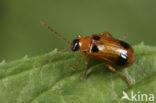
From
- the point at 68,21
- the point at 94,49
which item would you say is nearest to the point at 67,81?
the point at 94,49

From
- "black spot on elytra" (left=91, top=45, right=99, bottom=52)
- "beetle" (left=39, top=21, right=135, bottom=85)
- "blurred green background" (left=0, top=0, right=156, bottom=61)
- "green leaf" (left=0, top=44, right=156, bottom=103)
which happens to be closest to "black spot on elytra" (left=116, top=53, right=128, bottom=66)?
"beetle" (left=39, top=21, right=135, bottom=85)

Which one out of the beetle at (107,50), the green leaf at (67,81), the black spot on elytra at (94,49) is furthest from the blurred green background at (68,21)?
the green leaf at (67,81)

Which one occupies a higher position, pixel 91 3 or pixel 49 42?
pixel 91 3

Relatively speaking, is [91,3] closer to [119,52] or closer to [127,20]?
[127,20]

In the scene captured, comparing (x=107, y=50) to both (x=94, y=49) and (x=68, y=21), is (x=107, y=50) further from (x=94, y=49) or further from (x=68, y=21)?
(x=68, y=21)

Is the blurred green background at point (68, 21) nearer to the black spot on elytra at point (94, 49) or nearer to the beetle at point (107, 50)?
the beetle at point (107, 50)

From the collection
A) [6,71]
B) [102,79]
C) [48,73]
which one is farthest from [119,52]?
[6,71]

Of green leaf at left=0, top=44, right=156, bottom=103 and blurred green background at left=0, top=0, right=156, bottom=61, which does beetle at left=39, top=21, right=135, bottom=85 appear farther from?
blurred green background at left=0, top=0, right=156, bottom=61
